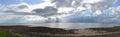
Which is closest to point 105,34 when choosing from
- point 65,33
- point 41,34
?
point 65,33

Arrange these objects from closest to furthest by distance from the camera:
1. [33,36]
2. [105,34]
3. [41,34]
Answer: [33,36], [41,34], [105,34]

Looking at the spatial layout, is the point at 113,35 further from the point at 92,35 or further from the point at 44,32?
the point at 44,32

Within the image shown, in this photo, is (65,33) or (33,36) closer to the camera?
(33,36)

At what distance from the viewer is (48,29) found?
127125mm

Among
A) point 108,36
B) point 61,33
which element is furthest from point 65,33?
point 108,36

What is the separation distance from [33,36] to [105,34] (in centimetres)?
3487

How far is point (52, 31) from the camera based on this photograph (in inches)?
4924

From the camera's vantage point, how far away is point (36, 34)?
120688mm

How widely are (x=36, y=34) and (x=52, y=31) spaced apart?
294 inches

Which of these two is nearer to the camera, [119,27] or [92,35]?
[92,35]

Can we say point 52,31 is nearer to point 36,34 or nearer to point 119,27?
point 36,34

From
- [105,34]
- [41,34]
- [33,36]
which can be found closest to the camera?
[33,36]

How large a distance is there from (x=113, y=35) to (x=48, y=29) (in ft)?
87.5

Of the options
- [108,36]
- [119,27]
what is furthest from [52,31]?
[119,27]
